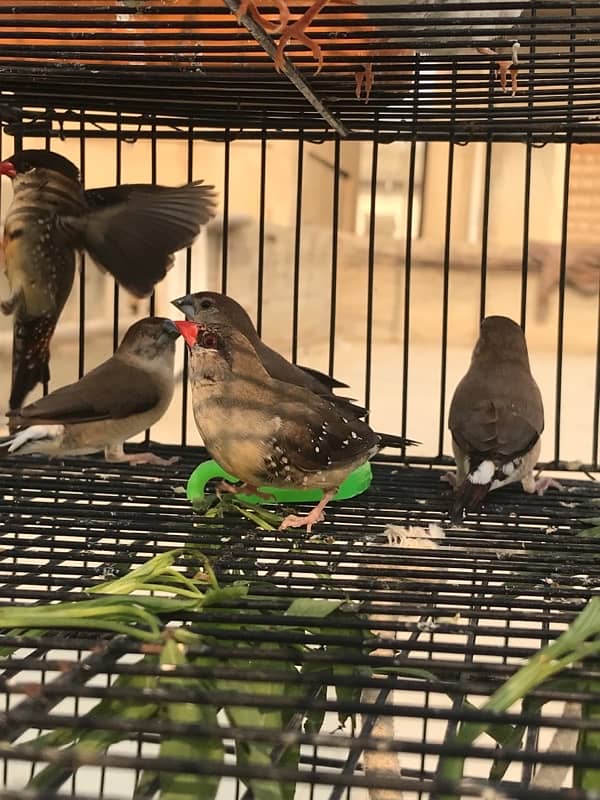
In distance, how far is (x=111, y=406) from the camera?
1.92 meters

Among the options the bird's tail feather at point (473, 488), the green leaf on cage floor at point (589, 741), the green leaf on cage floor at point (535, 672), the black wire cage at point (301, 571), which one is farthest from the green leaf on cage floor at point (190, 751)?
the bird's tail feather at point (473, 488)

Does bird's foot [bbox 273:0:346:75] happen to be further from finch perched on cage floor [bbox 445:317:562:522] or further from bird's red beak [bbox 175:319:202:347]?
finch perched on cage floor [bbox 445:317:562:522]

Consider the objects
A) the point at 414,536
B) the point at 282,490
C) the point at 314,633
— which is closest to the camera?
the point at 314,633

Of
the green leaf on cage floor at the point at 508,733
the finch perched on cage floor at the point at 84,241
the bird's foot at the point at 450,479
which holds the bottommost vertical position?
the green leaf on cage floor at the point at 508,733

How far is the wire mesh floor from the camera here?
0.70 meters

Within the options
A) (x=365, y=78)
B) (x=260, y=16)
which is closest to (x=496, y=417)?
(x=365, y=78)

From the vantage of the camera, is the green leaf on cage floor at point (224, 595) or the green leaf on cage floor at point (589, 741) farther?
the green leaf on cage floor at point (224, 595)

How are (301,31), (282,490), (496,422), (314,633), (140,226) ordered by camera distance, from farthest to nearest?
(140,226), (496,422), (282,490), (301,31), (314,633)

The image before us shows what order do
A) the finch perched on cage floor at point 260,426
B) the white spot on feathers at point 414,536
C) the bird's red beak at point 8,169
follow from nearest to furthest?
the white spot on feathers at point 414,536 → the finch perched on cage floor at point 260,426 → the bird's red beak at point 8,169

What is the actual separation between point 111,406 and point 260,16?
1026mm

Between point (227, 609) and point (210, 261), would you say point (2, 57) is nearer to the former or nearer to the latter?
point (227, 609)

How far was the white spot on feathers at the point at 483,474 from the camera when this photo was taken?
1623 mm

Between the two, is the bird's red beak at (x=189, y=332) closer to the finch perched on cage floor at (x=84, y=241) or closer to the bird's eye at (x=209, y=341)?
the bird's eye at (x=209, y=341)

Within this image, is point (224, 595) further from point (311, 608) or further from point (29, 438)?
point (29, 438)
